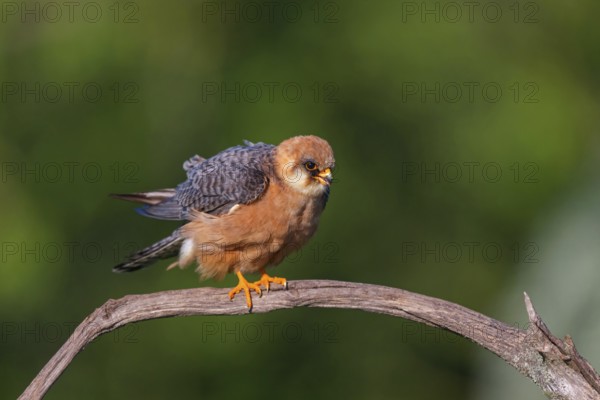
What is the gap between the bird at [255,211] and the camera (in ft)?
17.2

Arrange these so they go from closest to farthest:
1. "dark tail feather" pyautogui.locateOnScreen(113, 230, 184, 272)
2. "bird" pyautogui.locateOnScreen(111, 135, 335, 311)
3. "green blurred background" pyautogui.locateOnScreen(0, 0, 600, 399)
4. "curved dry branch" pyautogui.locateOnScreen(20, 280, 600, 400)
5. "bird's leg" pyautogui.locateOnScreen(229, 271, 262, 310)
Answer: "curved dry branch" pyautogui.locateOnScreen(20, 280, 600, 400) → "bird's leg" pyautogui.locateOnScreen(229, 271, 262, 310) → "bird" pyautogui.locateOnScreen(111, 135, 335, 311) → "dark tail feather" pyautogui.locateOnScreen(113, 230, 184, 272) → "green blurred background" pyautogui.locateOnScreen(0, 0, 600, 399)

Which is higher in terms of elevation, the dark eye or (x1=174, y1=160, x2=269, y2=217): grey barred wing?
the dark eye

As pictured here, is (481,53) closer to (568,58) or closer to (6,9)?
(568,58)

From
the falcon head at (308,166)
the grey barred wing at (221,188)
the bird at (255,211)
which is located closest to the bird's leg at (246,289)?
the bird at (255,211)

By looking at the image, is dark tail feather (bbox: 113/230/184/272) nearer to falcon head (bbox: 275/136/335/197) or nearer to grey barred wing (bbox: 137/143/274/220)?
grey barred wing (bbox: 137/143/274/220)

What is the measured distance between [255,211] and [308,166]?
410mm

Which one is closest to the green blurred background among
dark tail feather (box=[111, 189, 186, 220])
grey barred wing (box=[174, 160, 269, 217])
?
dark tail feather (box=[111, 189, 186, 220])

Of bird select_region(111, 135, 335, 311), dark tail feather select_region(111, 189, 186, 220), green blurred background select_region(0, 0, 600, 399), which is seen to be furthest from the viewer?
green blurred background select_region(0, 0, 600, 399)

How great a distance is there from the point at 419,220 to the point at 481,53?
1900 millimetres

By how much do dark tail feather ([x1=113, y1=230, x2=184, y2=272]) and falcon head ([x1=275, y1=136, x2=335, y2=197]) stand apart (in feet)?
2.71

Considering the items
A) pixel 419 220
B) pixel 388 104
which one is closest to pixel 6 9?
pixel 388 104

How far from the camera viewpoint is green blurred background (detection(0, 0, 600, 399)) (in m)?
8.84

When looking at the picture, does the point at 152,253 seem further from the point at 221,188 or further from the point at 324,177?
the point at 324,177

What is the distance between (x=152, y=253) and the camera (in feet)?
18.5
